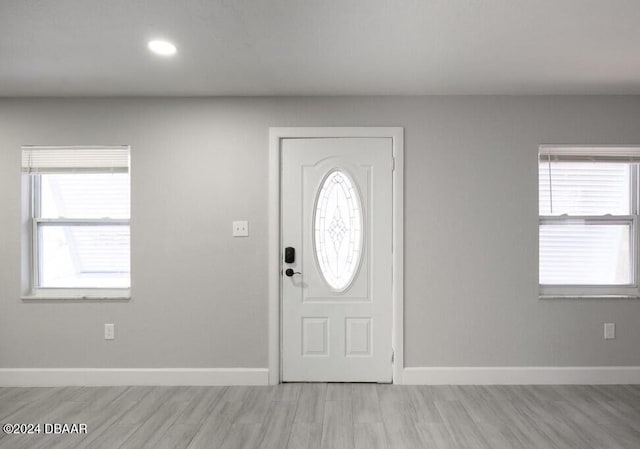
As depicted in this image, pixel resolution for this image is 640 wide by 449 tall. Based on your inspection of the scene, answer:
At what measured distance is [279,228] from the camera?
384cm

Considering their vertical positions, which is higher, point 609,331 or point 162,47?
point 162,47

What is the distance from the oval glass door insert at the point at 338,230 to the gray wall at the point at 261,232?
0.43 meters

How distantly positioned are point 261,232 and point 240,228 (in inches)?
6.8

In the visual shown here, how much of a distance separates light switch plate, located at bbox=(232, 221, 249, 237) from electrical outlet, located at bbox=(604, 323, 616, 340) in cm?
298

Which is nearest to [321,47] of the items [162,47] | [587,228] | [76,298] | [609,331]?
[162,47]

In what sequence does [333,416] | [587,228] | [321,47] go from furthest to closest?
[587,228] < [333,416] < [321,47]

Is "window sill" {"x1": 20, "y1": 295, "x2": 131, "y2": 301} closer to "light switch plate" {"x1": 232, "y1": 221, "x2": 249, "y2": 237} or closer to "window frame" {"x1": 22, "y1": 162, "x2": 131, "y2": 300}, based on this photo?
"window frame" {"x1": 22, "y1": 162, "x2": 131, "y2": 300}

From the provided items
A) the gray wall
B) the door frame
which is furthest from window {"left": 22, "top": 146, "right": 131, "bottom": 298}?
the door frame

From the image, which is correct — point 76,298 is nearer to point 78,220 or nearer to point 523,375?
point 78,220

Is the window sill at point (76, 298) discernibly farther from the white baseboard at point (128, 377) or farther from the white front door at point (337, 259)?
the white front door at point (337, 259)

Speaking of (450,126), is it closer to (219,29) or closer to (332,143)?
(332,143)

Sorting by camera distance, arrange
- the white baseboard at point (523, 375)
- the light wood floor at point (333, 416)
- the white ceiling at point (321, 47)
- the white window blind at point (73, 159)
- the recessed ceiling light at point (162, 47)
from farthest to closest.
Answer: the white window blind at point (73, 159)
the white baseboard at point (523, 375)
the light wood floor at point (333, 416)
the recessed ceiling light at point (162, 47)
the white ceiling at point (321, 47)

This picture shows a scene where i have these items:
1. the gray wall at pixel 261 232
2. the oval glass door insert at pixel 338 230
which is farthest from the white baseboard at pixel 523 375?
the oval glass door insert at pixel 338 230

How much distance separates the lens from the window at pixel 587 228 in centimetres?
388
